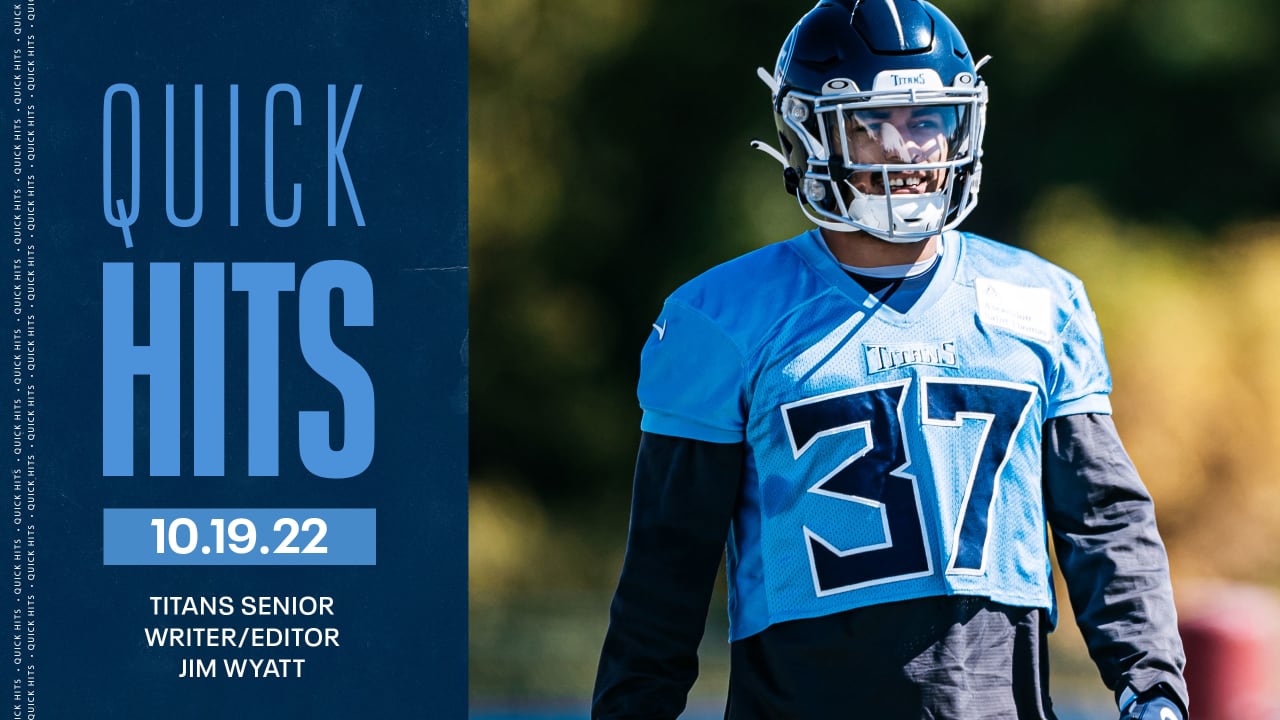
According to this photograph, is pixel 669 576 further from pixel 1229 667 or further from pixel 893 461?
pixel 1229 667

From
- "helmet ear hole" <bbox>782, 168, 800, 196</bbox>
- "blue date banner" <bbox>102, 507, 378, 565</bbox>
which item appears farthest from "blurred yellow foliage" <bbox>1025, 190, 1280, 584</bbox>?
"helmet ear hole" <bbox>782, 168, 800, 196</bbox>

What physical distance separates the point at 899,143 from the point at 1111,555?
0.48 metres

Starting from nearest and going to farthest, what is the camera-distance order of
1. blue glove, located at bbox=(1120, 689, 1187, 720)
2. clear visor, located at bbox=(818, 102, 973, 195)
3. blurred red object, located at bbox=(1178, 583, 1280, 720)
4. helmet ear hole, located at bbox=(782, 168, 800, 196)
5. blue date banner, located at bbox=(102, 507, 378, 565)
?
blue glove, located at bbox=(1120, 689, 1187, 720) < clear visor, located at bbox=(818, 102, 973, 195) < helmet ear hole, located at bbox=(782, 168, 800, 196) < blue date banner, located at bbox=(102, 507, 378, 565) < blurred red object, located at bbox=(1178, 583, 1280, 720)

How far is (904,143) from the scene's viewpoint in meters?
1.77

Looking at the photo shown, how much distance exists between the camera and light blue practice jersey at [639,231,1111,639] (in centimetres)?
168

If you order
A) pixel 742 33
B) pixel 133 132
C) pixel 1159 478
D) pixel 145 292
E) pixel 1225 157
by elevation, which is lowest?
pixel 1159 478

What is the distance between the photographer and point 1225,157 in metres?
6.76

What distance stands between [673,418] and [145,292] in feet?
3.57

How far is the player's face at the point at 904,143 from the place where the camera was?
1766 millimetres

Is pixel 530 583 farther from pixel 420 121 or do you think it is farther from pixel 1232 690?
pixel 420 121

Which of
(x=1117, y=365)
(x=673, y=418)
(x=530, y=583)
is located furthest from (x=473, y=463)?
(x=673, y=418)

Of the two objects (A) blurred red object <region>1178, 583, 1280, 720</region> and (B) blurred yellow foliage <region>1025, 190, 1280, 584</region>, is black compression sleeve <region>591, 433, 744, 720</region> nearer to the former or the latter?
(A) blurred red object <region>1178, 583, 1280, 720</region>

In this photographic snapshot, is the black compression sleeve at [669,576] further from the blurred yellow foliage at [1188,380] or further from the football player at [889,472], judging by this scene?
the blurred yellow foliage at [1188,380]

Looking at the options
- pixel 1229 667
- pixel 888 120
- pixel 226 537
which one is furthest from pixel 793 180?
pixel 1229 667
